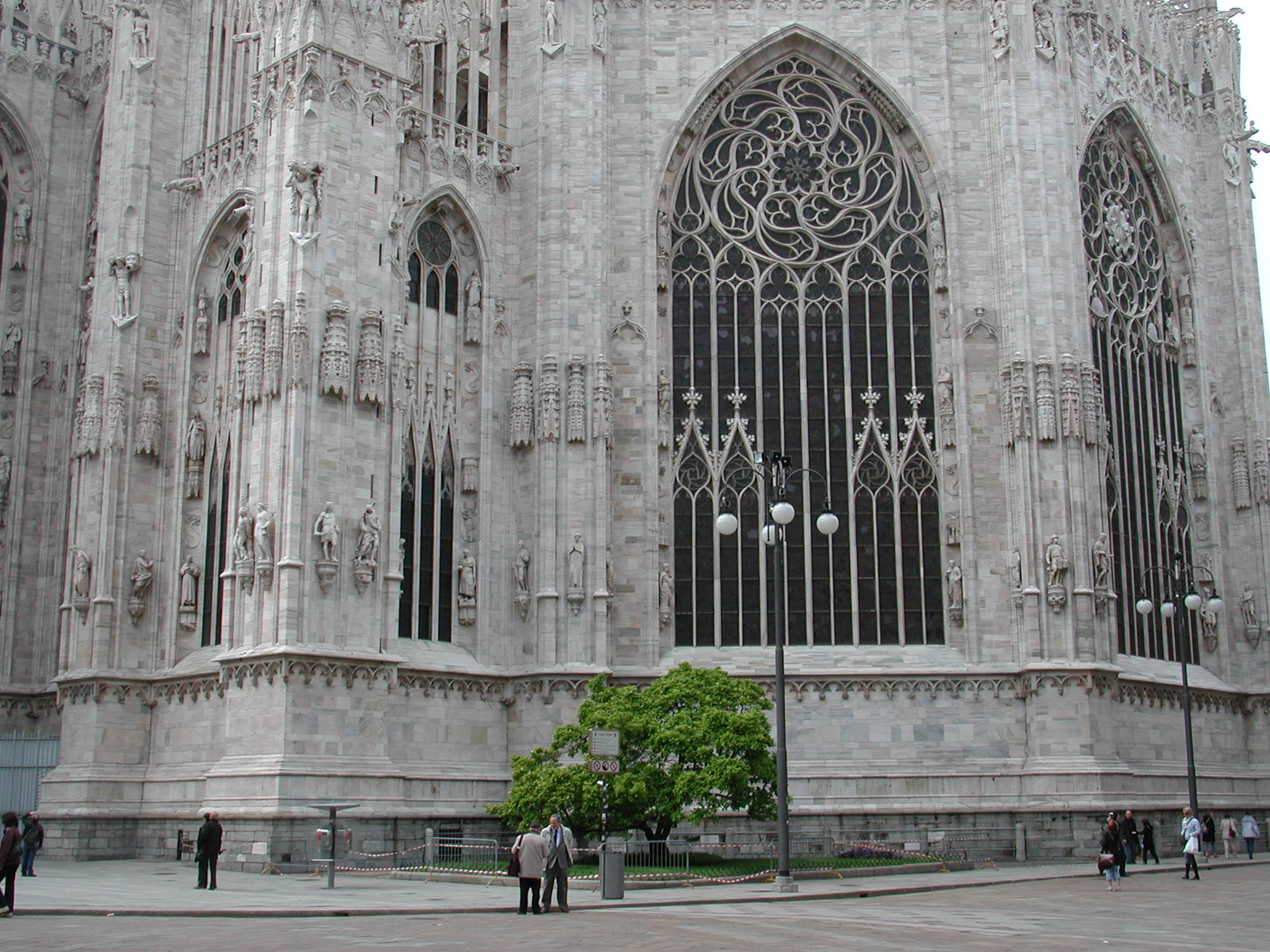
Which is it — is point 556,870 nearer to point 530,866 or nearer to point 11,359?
point 530,866

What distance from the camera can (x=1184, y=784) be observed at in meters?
43.0

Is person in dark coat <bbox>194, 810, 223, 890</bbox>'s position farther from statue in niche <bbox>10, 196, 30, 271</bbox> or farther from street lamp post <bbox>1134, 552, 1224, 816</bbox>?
statue in niche <bbox>10, 196, 30, 271</bbox>

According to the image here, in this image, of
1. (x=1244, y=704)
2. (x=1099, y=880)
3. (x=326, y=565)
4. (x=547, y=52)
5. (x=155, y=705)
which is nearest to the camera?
(x=1099, y=880)

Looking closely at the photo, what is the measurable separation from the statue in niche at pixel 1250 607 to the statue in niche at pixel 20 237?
40.0 meters

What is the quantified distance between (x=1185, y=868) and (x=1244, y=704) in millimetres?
14500

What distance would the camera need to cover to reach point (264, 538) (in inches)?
1368

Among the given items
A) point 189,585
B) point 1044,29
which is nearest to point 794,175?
point 1044,29

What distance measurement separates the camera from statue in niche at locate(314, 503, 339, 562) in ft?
114

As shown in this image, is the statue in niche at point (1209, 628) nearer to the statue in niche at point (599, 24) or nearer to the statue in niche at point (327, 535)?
the statue in niche at point (599, 24)

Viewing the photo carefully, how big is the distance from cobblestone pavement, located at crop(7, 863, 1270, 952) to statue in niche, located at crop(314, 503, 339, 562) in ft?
42.1

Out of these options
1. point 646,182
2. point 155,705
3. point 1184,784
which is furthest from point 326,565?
point 1184,784

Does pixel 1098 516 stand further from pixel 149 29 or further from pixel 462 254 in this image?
pixel 149 29

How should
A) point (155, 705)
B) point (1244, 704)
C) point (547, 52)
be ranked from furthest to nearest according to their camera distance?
1. point (1244, 704)
2. point (547, 52)
3. point (155, 705)

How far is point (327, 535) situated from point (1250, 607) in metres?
29.8
